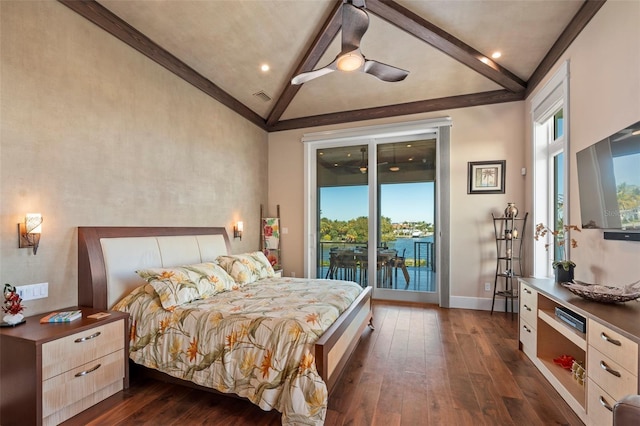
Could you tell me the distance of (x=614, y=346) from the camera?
62.9 inches

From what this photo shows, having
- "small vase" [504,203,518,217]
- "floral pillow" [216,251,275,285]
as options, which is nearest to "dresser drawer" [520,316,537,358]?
"small vase" [504,203,518,217]

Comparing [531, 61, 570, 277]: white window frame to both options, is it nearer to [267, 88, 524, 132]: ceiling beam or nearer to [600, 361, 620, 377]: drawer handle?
[267, 88, 524, 132]: ceiling beam

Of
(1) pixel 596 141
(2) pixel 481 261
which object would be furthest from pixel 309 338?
(2) pixel 481 261

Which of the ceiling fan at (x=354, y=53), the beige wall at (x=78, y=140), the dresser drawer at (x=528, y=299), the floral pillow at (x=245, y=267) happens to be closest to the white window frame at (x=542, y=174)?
the dresser drawer at (x=528, y=299)

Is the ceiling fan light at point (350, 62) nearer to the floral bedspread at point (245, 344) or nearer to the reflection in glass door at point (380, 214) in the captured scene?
the floral bedspread at point (245, 344)

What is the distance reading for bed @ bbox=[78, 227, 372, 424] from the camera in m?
1.91

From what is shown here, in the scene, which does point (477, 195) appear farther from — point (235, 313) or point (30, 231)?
A: point (30, 231)

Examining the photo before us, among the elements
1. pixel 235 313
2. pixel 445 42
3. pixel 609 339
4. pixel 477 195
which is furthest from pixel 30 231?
pixel 477 195

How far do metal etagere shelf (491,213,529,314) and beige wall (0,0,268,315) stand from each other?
4349 mm

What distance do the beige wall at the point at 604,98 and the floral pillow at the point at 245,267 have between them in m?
3.40

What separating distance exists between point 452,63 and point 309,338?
4.03m

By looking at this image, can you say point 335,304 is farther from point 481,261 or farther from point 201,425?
point 481,261

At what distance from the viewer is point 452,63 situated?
4.04 m

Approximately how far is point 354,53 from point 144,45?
234cm
